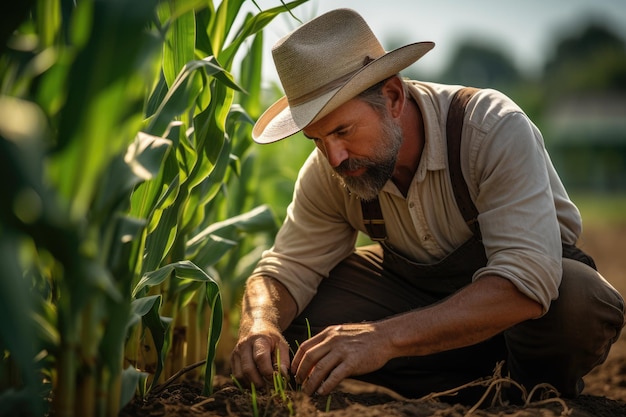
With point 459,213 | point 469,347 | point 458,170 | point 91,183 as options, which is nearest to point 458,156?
point 458,170

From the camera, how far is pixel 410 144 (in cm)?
225

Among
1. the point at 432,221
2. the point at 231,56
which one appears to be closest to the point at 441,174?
the point at 432,221

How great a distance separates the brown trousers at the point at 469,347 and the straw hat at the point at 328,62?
57 cm

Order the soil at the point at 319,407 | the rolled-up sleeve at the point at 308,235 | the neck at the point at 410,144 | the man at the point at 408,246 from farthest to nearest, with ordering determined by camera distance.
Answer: the rolled-up sleeve at the point at 308,235 → the neck at the point at 410,144 → the man at the point at 408,246 → the soil at the point at 319,407

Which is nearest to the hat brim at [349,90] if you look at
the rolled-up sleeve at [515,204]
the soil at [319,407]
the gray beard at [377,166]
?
the gray beard at [377,166]

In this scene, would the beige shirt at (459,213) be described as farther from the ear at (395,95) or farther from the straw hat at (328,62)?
the straw hat at (328,62)

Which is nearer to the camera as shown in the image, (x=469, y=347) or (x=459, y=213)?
(x=459, y=213)

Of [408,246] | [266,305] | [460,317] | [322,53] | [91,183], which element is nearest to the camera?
[91,183]

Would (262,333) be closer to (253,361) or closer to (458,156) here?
(253,361)

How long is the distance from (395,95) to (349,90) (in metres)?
0.24

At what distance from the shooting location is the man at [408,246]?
73.0 inches

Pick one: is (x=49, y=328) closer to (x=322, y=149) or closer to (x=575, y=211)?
(x=322, y=149)

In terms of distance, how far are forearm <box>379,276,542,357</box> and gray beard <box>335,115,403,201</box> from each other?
0.44 metres

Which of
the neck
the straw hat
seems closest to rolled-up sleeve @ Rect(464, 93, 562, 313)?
the neck
